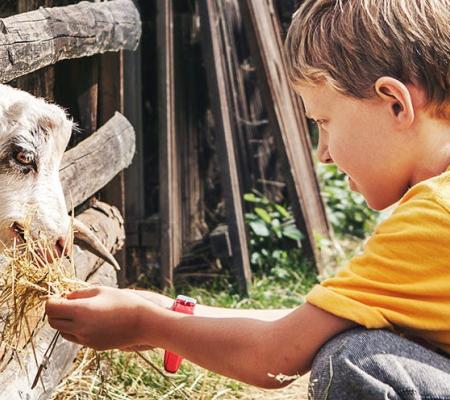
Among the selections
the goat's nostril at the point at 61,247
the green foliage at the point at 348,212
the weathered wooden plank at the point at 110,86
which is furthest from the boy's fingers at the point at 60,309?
the green foliage at the point at 348,212

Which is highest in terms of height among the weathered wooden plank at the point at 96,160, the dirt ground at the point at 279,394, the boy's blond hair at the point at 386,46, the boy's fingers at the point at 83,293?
the boy's blond hair at the point at 386,46

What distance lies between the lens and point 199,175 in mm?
6473

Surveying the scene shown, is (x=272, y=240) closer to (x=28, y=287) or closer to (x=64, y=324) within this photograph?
(x=28, y=287)

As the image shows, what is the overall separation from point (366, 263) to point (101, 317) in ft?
2.11

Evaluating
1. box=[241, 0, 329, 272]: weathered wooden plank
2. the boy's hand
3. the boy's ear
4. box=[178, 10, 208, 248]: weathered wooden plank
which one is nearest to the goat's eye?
the boy's hand

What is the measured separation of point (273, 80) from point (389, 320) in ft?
13.3

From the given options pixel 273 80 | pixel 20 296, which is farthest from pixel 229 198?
pixel 20 296

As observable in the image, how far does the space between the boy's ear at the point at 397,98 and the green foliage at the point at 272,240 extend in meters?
3.61

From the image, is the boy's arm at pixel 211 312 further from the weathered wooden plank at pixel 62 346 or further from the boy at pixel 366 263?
the weathered wooden plank at pixel 62 346

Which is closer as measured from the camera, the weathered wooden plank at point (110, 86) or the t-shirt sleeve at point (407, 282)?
the t-shirt sleeve at point (407, 282)

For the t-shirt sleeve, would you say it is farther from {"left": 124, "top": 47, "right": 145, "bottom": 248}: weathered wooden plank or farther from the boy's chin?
{"left": 124, "top": 47, "right": 145, "bottom": 248}: weathered wooden plank

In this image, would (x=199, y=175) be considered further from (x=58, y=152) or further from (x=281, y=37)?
(x=58, y=152)

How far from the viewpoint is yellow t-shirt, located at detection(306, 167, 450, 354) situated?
6.93 feet

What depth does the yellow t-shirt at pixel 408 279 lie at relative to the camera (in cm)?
211
